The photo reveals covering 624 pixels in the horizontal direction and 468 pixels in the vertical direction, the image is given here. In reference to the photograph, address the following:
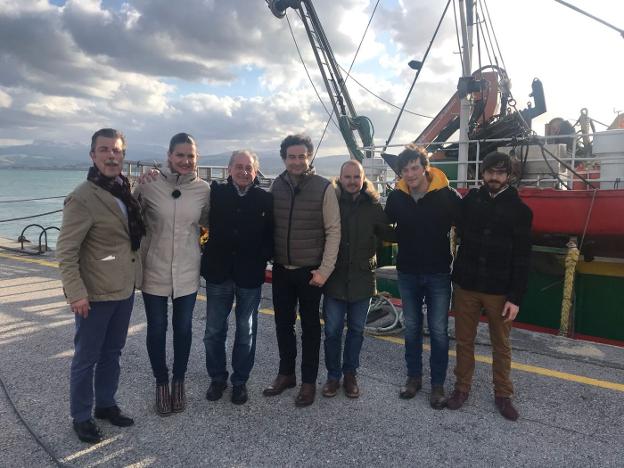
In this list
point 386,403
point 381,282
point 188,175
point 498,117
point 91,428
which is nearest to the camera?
point 91,428

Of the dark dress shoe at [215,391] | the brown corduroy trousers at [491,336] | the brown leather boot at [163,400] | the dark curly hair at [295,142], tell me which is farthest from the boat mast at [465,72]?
the brown leather boot at [163,400]

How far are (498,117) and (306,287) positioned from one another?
20.8 ft

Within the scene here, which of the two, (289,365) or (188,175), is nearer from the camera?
(188,175)

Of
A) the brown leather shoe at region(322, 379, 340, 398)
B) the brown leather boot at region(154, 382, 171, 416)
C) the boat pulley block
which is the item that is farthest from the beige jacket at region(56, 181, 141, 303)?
the boat pulley block

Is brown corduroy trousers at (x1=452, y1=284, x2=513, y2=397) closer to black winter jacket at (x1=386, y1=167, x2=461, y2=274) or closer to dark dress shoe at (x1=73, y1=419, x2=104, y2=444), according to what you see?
→ black winter jacket at (x1=386, y1=167, x2=461, y2=274)

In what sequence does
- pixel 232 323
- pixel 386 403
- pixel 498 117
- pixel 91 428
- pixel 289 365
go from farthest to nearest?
pixel 498 117 → pixel 232 323 → pixel 289 365 → pixel 386 403 → pixel 91 428

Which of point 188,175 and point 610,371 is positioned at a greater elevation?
point 188,175

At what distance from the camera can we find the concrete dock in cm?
269

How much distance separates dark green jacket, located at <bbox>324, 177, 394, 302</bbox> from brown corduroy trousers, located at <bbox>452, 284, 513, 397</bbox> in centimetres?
74

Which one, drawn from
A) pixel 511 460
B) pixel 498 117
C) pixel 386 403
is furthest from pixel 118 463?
pixel 498 117

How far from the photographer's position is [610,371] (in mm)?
3834

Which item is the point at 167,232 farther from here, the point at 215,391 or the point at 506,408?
the point at 506,408

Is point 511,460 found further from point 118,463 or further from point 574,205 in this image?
point 574,205

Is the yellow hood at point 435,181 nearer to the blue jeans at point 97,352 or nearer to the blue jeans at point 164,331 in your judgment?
the blue jeans at point 164,331
